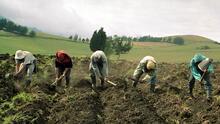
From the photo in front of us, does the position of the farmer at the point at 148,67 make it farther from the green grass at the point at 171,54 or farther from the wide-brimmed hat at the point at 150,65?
the green grass at the point at 171,54

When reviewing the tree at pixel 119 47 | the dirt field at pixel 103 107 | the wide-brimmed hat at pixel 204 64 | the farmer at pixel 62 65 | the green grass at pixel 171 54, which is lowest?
the green grass at pixel 171 54

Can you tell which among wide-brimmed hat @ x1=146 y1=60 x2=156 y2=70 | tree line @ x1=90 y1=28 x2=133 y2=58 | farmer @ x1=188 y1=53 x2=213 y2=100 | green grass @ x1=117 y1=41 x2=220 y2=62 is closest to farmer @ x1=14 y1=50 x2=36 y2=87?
wide-brimmed hat @ x1=146 y1=60 x2=156 y2=70

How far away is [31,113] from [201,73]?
201 inches

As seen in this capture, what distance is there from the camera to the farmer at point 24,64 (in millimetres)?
8219

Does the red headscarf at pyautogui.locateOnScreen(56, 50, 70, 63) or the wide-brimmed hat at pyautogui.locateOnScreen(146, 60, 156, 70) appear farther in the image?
the red headscarf at pyautogui.locateOnScreen(56, 50, 70, 63)

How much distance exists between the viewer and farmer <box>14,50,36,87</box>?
27.0ft

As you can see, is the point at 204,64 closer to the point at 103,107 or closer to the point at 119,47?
the point at 103,107

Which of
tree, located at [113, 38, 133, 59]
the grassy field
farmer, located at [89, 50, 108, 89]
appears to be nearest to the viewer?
farmer, located at [89, 50, 108, 89]

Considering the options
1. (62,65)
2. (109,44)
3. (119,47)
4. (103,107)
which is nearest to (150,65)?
(103,107)

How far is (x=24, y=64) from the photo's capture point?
8164 mm

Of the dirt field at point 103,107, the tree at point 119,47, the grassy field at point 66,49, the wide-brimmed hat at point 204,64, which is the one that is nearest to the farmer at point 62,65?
the dirt field at point 103,107

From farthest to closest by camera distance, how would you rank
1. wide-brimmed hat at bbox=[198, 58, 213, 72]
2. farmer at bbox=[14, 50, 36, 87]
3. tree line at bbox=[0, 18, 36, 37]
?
tree line at bbox=[0, 18, 36, 37], farmer at bbox=[14, 50, 36, 87], wide-brimmed hat at bbox=[198, 58, 213, 72]

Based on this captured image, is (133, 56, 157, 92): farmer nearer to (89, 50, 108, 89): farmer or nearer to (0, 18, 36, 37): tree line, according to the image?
(89, 50, 108, 89): farmer

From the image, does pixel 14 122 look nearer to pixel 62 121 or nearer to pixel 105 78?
pixel 62 121
